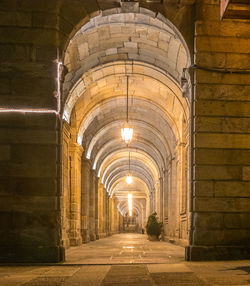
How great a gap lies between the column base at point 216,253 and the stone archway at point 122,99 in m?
4.24

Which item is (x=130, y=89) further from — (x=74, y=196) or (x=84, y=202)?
(x=84, y=202)

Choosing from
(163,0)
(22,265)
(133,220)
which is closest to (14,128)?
(22,265)

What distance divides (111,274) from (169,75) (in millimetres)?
7953

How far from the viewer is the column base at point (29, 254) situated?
7.06 meters

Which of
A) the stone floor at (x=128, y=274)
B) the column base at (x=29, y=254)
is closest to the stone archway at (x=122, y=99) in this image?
the stone floor at (x=128, y=274)

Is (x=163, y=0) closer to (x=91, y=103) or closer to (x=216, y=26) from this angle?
(x=216, y=26)

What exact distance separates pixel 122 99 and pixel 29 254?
10.0 metres

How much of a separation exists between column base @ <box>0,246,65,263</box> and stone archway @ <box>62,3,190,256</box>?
15.9 ft

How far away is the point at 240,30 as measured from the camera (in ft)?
26.8

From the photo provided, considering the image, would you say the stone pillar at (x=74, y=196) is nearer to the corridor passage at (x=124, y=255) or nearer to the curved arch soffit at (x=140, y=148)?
the corridor passage at (x=124, y=255)

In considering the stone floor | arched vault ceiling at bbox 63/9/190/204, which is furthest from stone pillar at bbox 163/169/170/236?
the stone floor

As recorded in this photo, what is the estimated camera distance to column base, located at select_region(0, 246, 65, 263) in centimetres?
706

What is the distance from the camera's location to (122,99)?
1603 centimetres

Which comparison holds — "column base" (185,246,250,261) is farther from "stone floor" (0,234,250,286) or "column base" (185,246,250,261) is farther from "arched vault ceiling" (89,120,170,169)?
"arched vault ceiling" (89,120,170,169)
